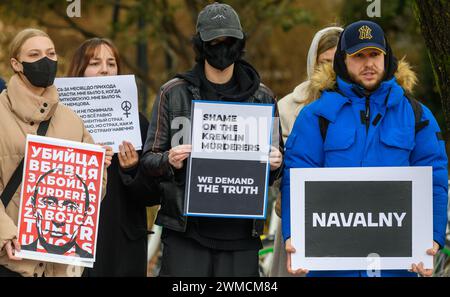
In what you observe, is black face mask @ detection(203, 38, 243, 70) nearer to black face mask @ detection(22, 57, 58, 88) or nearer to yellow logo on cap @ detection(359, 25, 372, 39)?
yellow logo on cap @ detection(359, 25, 372, 39)

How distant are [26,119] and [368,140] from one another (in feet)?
6.39

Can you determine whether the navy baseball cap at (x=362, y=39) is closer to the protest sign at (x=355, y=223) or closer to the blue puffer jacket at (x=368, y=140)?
the blue puffer jacket at (x=368, y=140)

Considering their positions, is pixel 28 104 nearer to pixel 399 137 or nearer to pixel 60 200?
pixel 60 200

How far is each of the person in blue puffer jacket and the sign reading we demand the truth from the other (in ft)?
0.61

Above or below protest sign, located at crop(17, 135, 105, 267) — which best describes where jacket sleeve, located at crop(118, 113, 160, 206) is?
above

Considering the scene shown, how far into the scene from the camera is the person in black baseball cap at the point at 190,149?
604cm

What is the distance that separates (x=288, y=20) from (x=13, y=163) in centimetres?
825

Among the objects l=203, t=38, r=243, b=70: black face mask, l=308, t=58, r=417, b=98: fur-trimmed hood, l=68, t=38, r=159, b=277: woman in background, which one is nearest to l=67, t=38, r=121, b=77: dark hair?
l=68, t=38, r=159, b=277: woman in background

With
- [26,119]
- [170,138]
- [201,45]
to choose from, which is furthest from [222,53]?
[26,119]

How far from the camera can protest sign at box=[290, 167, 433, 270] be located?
5.85m

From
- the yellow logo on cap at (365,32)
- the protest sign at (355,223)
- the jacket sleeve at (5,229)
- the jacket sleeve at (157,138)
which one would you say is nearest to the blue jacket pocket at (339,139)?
the protest sign at (355,223)

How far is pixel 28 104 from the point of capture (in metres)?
5.87

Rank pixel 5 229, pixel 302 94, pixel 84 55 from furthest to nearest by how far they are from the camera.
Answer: pixel 302 94, pixel 84 55, pixel 5 229

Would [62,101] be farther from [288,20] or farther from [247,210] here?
[288,20]
